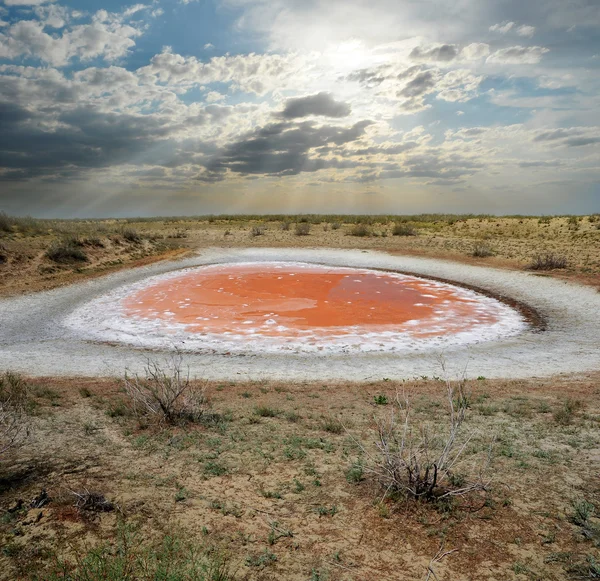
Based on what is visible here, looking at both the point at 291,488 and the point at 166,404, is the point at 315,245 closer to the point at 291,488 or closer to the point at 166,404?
the point at 166,404

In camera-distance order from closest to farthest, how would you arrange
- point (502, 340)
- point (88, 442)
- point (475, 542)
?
point (475, 542)
point (88, 442)
point (502, 340)

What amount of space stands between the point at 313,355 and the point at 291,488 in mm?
5858

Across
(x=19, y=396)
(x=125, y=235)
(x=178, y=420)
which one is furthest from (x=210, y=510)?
(x=125, y=235)

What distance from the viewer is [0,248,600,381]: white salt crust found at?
363 inches

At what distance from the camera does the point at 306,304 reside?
15.9 m

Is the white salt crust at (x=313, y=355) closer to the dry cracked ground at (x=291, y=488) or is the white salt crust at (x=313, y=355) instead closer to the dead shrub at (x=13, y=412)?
the dry cracked ground at (x=291, y=488)

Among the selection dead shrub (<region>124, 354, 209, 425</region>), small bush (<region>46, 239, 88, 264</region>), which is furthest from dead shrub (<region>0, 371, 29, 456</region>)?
small bush (<region>46, 239, 88, 264</region>)

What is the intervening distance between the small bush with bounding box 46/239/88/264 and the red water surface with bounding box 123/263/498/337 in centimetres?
561

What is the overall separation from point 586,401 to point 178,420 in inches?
274

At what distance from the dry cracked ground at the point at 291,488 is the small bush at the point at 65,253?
14.8 m

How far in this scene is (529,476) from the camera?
193 inches

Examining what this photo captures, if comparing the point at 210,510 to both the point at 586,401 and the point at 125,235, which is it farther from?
the point at 125,235

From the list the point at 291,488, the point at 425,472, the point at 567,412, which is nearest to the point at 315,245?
the point at 567,412

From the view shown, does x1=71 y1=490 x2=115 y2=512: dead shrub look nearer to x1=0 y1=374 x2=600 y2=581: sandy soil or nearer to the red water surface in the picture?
x1=0 y1=374 x2=600 y2=581: sandy soil
